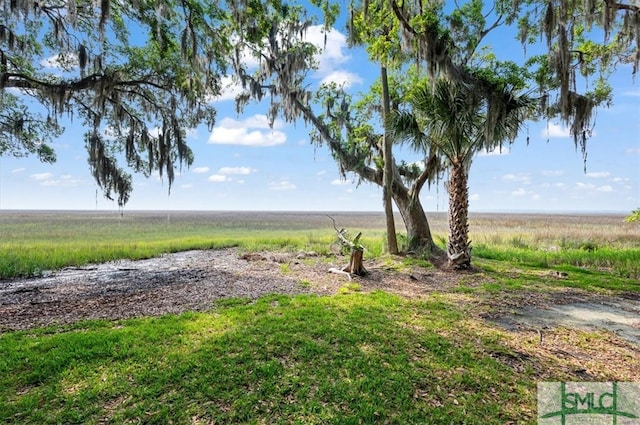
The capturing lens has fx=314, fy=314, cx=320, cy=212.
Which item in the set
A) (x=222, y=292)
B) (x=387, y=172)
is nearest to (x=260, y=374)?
(x=222, y=292)

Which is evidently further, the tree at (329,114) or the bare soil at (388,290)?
the tree at (329,114)

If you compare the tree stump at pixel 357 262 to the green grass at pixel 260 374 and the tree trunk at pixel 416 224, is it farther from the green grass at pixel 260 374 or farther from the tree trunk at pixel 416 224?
the tree trunk at pixel 416 224

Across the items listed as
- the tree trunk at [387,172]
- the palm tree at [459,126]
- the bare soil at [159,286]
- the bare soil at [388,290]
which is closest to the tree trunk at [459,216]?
the palm tree at [459,126]

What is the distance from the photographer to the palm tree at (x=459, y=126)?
7.47 meters

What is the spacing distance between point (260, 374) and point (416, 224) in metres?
8.80

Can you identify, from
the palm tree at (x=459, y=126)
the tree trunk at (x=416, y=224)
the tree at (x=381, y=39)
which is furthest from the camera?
the tree trunk at (x=416, y=224)

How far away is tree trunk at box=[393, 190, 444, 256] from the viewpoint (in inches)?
413

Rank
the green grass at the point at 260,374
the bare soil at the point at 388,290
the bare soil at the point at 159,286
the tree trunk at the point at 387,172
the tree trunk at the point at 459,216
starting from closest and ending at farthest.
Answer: the green grass at the point at 260,374 → the bare soil at the point at 388,290 → the bare soil at the point at 159,286 → the tree trunk at the point at 459,216 → the tree trunk at the point at 387,172

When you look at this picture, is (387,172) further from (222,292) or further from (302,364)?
(302,364)

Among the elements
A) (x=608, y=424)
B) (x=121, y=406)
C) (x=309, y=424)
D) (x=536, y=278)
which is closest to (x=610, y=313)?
(x=536, y=278)

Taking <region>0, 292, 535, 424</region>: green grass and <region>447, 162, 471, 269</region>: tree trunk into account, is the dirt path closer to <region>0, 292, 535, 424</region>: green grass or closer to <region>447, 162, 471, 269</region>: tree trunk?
<region>447, 162, 471, 269</region>: tree trunk

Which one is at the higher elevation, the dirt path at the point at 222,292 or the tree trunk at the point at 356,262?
the tree trunk at the point at 356,262

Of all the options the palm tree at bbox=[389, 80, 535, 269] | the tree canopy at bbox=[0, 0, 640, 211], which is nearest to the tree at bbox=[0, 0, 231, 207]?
the tree canopy at bbox=[0, 0, 640, 211]

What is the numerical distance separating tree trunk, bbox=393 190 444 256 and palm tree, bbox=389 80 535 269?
1879 mm
